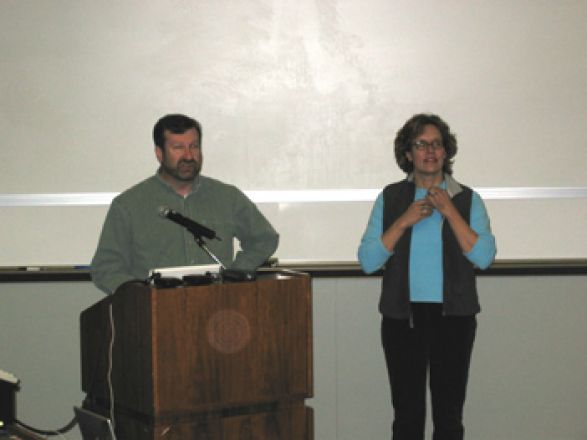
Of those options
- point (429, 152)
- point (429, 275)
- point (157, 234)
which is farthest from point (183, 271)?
point (429, 152)

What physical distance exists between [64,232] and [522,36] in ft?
7.61

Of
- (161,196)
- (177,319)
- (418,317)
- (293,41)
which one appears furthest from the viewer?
(293,41)

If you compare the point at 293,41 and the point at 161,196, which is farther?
the point at 293,41

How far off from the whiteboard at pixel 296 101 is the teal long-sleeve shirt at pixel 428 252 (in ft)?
2.15

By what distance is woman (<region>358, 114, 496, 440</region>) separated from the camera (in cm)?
371

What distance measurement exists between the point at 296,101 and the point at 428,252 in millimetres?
1082

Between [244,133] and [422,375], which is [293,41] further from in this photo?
[422,375]

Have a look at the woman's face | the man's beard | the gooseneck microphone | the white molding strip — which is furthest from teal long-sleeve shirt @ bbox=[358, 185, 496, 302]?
the gooseneck microphone

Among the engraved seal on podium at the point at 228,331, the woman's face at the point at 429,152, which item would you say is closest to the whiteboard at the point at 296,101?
the woman's face at the point at 429,152

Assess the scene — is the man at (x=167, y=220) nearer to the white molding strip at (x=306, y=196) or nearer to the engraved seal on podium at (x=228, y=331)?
the engraved seal on podium at (x=228, y=331)

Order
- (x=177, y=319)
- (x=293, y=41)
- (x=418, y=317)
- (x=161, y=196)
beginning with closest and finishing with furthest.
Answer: (x=177, y=319) < (x=161, y=196) < (x=418, y=317) < (x=293, y=41)

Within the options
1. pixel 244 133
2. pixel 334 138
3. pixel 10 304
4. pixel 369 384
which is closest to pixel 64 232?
pixel 10 304

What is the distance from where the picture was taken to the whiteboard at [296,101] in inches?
173

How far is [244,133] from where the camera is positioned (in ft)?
14.6
